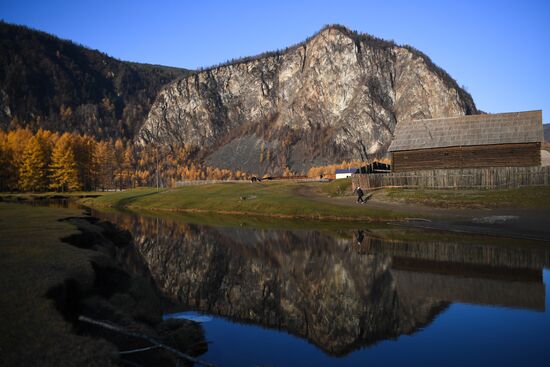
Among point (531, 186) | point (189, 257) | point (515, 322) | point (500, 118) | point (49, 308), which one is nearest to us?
point (49, 308)

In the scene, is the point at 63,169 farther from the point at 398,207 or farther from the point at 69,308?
the point at 69,308

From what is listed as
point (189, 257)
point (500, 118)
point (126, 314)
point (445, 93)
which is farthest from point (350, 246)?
point (445, 93)

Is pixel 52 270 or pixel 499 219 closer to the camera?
pixel 52 270

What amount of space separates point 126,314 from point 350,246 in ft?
64.3

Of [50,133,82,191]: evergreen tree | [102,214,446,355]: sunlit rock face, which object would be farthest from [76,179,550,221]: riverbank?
[50,133,82,191]: evergreen tree

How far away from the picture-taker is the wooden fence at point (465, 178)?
50438 millimetres

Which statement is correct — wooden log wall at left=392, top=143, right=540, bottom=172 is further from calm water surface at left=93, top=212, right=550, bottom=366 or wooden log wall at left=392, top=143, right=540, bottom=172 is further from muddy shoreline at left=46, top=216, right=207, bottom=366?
muddy shoreline at left=46, top=216, right=207, bottom=366

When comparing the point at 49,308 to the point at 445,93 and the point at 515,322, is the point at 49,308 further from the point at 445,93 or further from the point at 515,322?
the point at 445,93

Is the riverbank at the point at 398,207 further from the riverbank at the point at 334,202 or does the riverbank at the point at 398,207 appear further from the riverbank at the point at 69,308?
the riverbank at the point at 69,308

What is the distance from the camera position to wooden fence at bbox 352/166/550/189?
50438mm

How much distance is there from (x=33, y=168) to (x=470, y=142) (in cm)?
9677

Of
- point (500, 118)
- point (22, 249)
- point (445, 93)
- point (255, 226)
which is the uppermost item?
point (445, 93)

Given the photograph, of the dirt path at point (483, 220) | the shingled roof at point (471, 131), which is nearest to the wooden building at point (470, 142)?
the shingled roof at point (471, 131)

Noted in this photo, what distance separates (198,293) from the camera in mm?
18656
